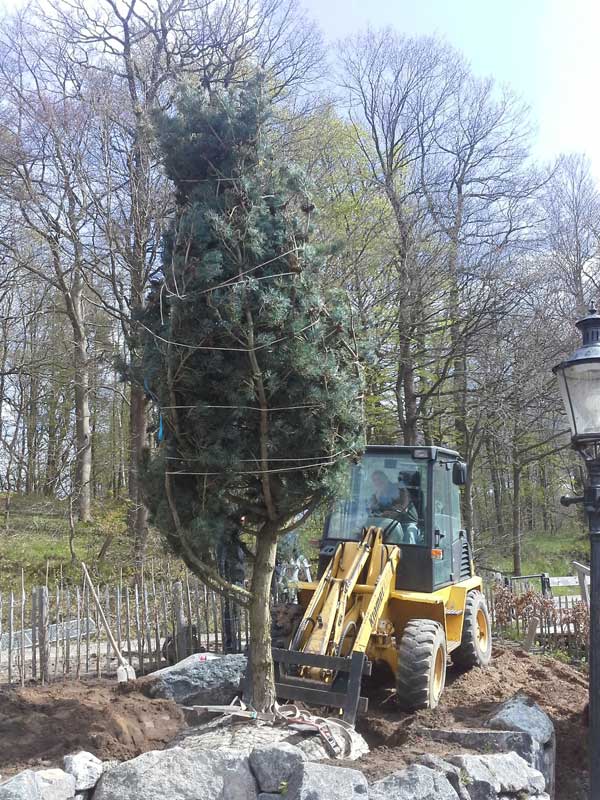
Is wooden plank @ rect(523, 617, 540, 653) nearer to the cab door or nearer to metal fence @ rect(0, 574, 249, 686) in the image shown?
the cab door

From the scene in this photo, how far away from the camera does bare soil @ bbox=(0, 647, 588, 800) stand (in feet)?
17.5

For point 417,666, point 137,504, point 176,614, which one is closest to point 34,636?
point 176,614

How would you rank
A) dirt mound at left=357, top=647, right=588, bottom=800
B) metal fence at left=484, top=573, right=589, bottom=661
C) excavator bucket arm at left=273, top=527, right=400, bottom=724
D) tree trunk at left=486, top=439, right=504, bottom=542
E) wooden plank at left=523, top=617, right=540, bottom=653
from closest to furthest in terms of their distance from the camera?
dirt mound at left=357, top=647, right=588, bottom=800 < excavator bucket arm at left=273, top=527, right=400, bottom=724 < wooden plank at left=523, top=617, right=540, bottom=653 < metal fence at left=484, top=573, right=589, bottom=661 < tree trunk at left=486, top=439, right=504, bottom=542

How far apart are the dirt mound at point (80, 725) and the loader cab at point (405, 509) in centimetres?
236

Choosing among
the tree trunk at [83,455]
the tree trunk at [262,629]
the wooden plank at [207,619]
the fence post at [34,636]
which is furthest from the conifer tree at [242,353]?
the tree trunk at [83,455]

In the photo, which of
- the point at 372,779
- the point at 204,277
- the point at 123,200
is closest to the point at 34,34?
the point at 123,200

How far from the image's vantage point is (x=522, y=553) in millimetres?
26141

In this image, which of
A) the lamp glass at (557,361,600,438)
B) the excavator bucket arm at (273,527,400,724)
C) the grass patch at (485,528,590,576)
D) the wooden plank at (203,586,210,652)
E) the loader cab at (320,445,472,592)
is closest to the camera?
the lamp glass at (557,361,600,438)

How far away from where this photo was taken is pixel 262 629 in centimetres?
589

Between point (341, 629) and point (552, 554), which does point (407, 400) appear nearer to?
point (341, 629)

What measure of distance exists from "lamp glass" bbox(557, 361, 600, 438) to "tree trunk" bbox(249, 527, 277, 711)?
2.49m

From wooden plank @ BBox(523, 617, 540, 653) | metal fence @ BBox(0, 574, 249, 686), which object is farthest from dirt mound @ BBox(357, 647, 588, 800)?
metal fence @ BBox(0, 574, 249, 686)

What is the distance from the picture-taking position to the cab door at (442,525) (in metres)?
7.60

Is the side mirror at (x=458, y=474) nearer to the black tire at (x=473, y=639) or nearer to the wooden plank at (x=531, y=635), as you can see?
the black tire at (x=473, y=639)
